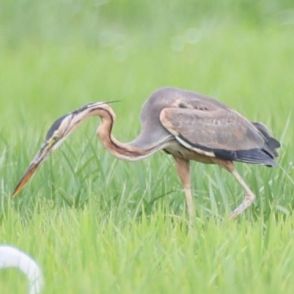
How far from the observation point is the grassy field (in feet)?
15.5

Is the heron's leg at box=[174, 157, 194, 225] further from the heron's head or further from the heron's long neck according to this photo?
the heron's head

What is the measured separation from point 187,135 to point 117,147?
25 centimetres

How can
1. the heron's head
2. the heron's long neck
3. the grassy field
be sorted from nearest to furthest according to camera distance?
the grassy field, the heron's head, the heron's long neck

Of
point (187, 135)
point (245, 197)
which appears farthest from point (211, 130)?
point (245, 197)

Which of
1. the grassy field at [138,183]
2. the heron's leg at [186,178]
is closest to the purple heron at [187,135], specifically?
the heron's leg at [186,178]

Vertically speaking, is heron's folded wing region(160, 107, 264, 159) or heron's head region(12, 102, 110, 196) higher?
heron's head region(12, 102, 110, 196)

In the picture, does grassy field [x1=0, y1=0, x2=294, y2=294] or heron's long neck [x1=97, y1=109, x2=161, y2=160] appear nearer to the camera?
grassy field [x1=0, y1=0, x2=294, y2=294]

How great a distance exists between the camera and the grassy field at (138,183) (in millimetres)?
4723

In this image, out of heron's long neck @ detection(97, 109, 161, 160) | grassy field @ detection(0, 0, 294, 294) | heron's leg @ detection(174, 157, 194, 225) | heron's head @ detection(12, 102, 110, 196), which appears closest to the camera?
grassy field @ detection(0, 0, 294, 294)

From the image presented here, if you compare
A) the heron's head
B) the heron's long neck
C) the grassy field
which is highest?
the heron's head

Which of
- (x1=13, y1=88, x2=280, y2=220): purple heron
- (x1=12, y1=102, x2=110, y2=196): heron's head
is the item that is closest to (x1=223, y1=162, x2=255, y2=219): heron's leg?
(x1=13, y1=88, x2=280, y2=220): purple heron

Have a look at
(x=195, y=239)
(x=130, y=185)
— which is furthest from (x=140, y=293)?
(x=130, y=185)

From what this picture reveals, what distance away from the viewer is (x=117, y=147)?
18.1 ft

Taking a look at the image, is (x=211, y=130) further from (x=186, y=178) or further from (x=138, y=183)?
(x=138, y=183)
